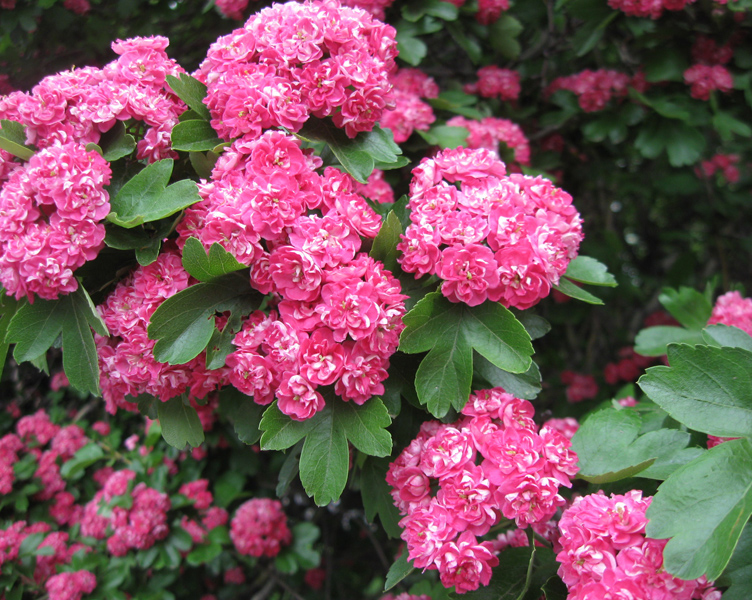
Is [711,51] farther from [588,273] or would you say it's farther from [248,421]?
[248,421]

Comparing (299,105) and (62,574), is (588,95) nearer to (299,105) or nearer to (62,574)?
(299,105)

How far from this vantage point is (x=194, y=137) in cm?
146

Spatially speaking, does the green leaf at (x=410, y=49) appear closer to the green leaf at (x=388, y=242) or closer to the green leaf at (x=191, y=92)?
the green leaf at (x=191, y=92)

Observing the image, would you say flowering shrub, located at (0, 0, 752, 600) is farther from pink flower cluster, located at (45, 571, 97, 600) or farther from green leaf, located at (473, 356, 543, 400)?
pink flower cluster, located at (45, 571, 97, 600)

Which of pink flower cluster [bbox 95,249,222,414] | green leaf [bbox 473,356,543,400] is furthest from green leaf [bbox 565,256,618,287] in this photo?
pink flower cluster [bbox 95,249,222,414]

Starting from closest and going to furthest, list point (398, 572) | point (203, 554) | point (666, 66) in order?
1. point (398, 572)
2. point (203, 554)
3. point (666, 66)

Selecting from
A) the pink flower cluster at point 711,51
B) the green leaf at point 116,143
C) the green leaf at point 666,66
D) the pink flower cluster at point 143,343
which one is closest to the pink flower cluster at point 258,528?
the pink flower cluster at point 143,343

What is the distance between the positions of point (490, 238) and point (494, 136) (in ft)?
4.03

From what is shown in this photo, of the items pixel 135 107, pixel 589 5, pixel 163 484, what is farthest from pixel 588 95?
pixel 163 484

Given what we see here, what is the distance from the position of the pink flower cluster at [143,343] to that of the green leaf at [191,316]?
0.22 feet

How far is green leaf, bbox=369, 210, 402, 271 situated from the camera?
4.56 feet

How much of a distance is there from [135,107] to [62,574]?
186 centimetres

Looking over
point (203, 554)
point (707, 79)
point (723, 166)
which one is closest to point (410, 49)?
point (707, 79)

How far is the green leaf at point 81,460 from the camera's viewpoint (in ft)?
8.31
